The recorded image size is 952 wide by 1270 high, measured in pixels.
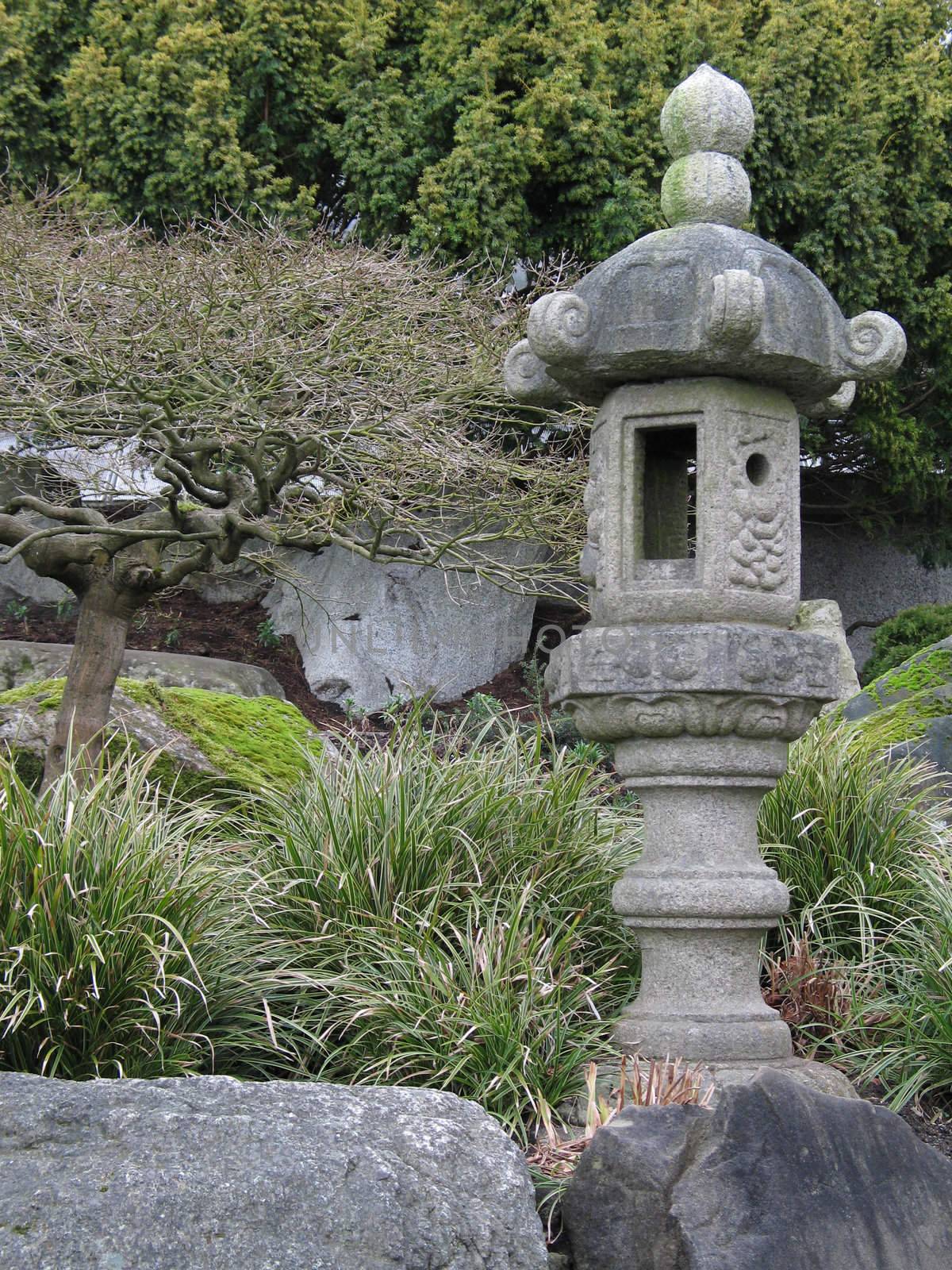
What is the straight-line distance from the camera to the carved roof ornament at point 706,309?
399 cm

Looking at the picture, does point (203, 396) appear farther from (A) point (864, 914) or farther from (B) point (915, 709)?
(A) point (864, 914)

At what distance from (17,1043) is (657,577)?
226 centimetres

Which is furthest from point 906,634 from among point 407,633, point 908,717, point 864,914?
point 864,914

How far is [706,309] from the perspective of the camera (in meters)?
3.97

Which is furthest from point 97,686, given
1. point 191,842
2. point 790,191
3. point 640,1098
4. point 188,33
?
point 790,191

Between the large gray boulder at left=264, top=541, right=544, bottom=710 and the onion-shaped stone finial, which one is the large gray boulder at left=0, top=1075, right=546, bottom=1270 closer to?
the onion-shaped stone finial

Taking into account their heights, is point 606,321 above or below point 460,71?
below

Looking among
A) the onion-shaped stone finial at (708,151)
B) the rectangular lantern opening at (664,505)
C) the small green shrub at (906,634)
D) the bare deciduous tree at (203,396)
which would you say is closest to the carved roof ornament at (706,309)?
the onion-shaped stone finial at (708,151)

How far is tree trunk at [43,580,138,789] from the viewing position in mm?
6453

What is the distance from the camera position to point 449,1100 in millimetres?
3010

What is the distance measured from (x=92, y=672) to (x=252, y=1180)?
4.38 m

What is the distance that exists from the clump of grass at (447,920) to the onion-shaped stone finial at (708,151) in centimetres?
209

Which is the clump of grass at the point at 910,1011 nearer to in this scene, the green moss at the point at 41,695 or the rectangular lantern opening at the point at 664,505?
the rectangular lantern opening at the point at 664,505

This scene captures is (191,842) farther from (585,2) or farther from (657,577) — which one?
(585,2)
